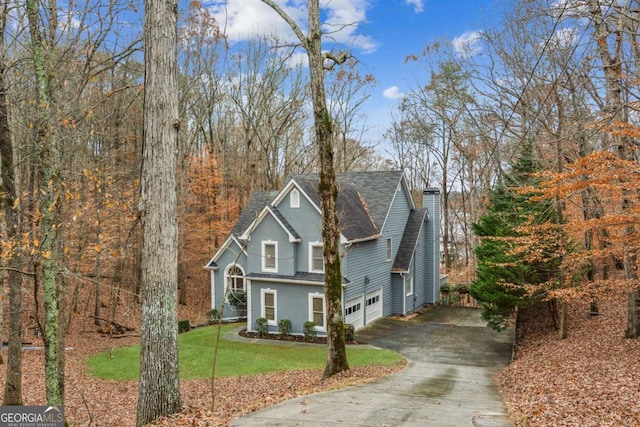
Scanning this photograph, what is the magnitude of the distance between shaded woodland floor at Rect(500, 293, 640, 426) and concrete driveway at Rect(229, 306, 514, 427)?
23.0 inches

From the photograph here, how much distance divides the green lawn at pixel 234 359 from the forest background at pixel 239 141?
2946mm

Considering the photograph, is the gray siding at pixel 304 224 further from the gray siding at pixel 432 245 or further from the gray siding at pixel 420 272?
the gray siding at pixel 432 245

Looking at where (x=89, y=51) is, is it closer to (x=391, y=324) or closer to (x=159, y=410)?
(x=159, y=410)

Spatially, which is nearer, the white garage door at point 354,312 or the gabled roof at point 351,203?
the white garage door at point 354,312

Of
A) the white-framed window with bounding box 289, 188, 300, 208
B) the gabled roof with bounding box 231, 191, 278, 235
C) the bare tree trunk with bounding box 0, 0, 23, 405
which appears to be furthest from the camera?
the gabled roof with bounding box 231, 191, 278, 235

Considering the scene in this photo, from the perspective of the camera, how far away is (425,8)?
35.0 ft

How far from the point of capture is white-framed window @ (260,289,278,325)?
810 inches

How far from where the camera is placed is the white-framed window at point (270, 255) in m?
20.5

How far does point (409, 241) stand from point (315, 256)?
6677 millimetres

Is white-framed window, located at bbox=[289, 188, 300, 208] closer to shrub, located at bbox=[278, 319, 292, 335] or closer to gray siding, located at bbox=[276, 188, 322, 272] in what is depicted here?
gray siding, located at bbox=[276, 188, 322, 272]

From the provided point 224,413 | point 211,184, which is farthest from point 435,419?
point 211,184

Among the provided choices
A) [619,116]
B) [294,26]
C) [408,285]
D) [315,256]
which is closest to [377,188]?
[408,285]

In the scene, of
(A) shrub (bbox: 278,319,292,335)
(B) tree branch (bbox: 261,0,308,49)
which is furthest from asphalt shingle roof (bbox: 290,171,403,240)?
(B) tree branch (bbox: 261,0,308,49)

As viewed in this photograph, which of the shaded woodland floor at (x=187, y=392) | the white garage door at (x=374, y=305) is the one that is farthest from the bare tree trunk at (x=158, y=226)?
the white garage door at (x=374, y=305)
